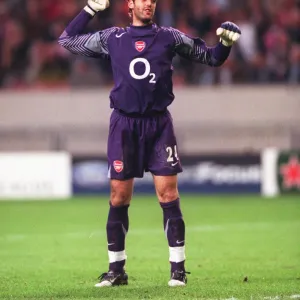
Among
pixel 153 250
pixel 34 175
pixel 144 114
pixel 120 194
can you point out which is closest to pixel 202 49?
pixel 144 114

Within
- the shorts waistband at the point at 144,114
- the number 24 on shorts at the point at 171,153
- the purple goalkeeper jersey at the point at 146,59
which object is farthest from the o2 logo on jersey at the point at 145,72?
the number 24 on shorts at the point at 171,153

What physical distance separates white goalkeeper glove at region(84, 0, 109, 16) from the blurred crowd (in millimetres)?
11658

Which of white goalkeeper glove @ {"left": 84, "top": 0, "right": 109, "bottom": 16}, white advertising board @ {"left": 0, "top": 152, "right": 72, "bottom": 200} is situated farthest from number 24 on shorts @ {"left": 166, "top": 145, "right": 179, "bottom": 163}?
white advertising board @ {"left": 0, "top": 152, "right": 72, "bottom": 200}

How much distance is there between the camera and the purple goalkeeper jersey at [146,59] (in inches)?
334

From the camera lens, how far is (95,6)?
8.73m

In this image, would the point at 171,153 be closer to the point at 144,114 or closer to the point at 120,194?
the point at 144,114

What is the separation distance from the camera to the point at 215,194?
65.5 feet

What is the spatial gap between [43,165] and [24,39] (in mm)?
3059

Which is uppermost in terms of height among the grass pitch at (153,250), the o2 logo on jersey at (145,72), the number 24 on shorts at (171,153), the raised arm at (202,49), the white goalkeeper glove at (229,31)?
the white goalkeeper glove at (229,31)

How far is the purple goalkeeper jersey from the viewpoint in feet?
27.8

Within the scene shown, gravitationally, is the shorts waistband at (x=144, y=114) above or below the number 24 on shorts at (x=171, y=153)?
above

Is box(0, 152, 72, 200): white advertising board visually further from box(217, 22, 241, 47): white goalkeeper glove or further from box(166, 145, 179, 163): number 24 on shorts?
box(217, 22, 241, 47): white goalkeeper glove

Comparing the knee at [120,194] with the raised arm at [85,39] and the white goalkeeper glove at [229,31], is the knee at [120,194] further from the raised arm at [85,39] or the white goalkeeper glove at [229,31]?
the white goalkeeper glove at [229,31]

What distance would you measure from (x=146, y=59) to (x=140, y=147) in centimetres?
70
